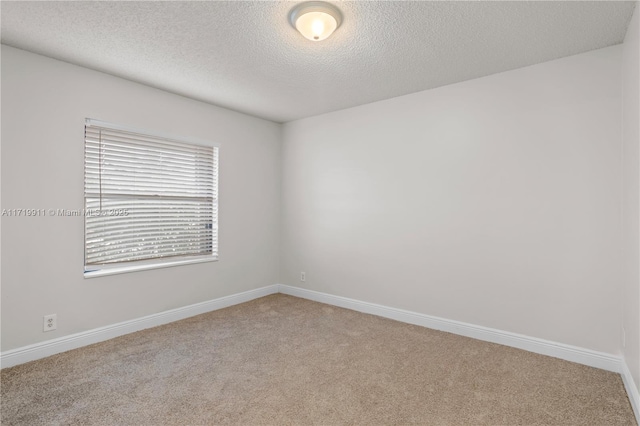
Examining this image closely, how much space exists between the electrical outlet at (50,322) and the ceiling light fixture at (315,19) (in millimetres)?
2968

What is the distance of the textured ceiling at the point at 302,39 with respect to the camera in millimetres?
2105

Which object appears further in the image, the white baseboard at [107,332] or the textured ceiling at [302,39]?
the white baseboard at [107,332]

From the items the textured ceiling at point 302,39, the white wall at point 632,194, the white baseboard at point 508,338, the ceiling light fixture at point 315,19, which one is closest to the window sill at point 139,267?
the white baseboard at point 508,338

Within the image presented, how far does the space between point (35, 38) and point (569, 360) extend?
186 inches

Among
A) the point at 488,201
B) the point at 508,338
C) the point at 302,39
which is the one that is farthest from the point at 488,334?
the point at 302,39

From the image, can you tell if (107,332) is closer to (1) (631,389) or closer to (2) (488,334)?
(2) (488,334)

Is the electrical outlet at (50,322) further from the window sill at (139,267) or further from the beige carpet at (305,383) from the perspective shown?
the window sill at (139,267)

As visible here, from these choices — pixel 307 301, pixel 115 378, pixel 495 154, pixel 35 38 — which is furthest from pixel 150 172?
pixel 495 154

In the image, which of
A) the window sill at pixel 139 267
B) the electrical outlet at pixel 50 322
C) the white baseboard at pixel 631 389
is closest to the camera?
→ the white baseboard at pixel 631 389

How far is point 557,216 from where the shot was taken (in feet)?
9.11

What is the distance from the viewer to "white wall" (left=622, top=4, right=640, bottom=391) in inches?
79.4

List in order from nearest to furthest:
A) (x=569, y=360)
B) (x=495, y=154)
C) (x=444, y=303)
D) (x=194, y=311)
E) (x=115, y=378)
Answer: (x=115, y=378), (x=569, y=360), (x=495, y=154), (x=444, y=303), (x=194, y=311)

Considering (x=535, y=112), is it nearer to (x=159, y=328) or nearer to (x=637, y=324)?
(x=637, y=324)

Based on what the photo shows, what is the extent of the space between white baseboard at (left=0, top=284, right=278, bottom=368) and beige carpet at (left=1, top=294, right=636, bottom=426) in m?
0.08
